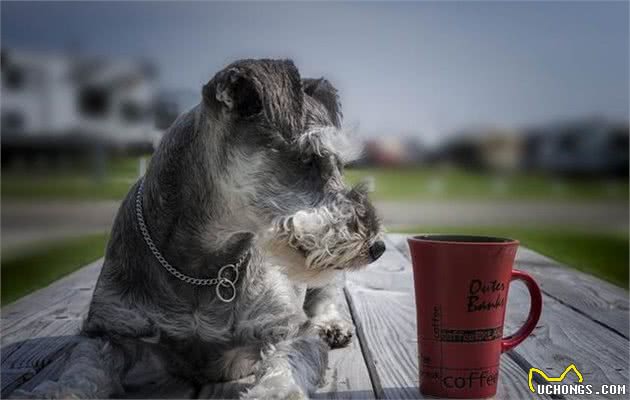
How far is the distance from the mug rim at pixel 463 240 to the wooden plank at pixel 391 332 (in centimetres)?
39

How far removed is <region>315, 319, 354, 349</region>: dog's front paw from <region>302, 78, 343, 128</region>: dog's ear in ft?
2.35

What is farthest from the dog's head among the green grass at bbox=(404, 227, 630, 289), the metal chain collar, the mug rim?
the green grass at bbox=(404, 227, 630, 289)

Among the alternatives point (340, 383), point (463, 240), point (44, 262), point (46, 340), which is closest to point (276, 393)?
point (340, 383)

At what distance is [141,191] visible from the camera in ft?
7.19

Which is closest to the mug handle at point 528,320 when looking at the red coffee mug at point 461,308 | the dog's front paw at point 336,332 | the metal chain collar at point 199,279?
the red coffee mug at point 461,308

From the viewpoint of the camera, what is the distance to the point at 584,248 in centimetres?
417

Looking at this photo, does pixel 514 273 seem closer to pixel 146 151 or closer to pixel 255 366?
pixel 255 366

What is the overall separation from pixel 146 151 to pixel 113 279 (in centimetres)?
74

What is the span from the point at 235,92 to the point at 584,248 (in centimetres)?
287

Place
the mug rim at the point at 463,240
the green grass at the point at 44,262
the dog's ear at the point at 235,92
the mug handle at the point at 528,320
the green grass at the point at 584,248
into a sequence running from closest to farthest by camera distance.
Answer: the mug rim at the point at 463,240
the mug handle at the point at 528,320
the dog's ear at the point at 235,92
the green grass at the point at 44,262
the green grass at the point at 584,248

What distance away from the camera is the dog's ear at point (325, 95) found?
2.35 meters

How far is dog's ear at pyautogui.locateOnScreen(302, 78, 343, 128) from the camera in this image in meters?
2.35

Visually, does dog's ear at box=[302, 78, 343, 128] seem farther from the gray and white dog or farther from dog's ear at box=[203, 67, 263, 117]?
dog's ear at box=[203, 67, 263, 117]

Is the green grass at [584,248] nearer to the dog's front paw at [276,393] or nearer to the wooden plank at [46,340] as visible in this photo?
the dog's front paw at [276,393]
